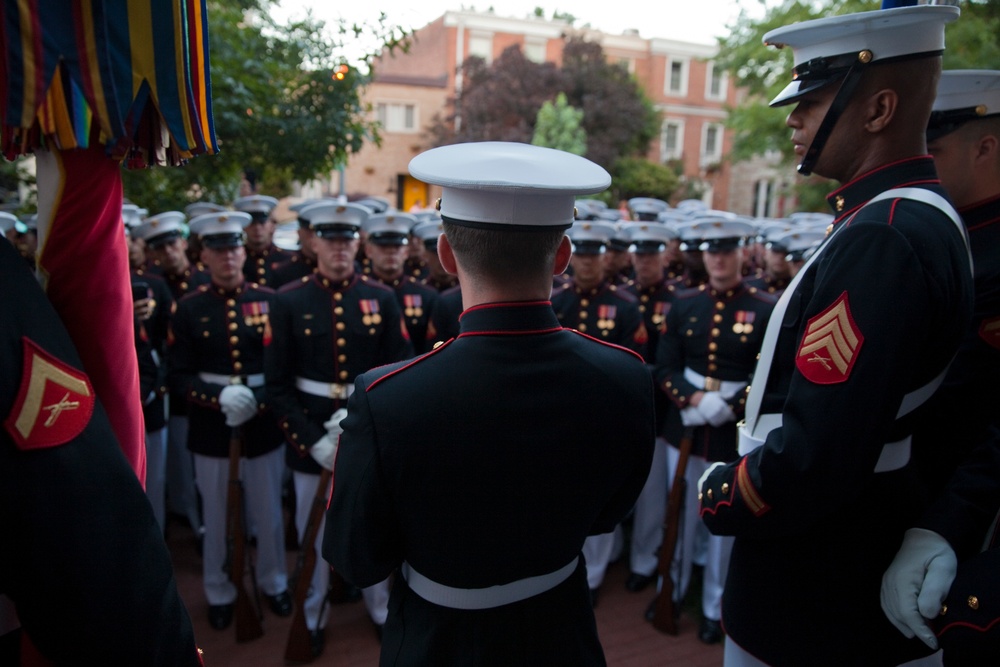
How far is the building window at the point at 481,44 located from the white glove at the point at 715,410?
102 ft

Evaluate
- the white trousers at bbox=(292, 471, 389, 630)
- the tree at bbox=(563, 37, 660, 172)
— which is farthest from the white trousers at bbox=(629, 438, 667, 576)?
the tree at bbox=(563, 37, 660, 172)

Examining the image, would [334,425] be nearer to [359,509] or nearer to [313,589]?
[313,589]

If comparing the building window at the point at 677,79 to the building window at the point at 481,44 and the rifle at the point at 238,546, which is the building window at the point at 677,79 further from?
the rifle at the point at 238,546

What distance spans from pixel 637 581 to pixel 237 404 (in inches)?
110

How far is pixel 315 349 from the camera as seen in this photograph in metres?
3.86

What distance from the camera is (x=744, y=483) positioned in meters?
1.80

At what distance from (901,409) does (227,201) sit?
32.2ft

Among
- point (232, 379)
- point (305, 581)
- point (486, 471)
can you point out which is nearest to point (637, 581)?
point (305, 581)

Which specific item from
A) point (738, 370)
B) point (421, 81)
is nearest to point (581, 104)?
point (421, 81)

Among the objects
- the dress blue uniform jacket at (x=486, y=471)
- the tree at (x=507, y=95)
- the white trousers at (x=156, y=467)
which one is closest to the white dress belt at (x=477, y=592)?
the dress blue uniform jacket at (x=486, y=471)

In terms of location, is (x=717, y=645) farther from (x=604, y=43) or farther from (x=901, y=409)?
(x=604, y=43)

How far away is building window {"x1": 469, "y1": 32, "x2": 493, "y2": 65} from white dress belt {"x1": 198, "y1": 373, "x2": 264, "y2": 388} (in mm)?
30662

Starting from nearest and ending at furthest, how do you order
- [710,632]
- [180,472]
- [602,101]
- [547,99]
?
[710,632] → [180,472] → [547,99] → [602,101]

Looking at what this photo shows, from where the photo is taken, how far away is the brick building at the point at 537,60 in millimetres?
30859
